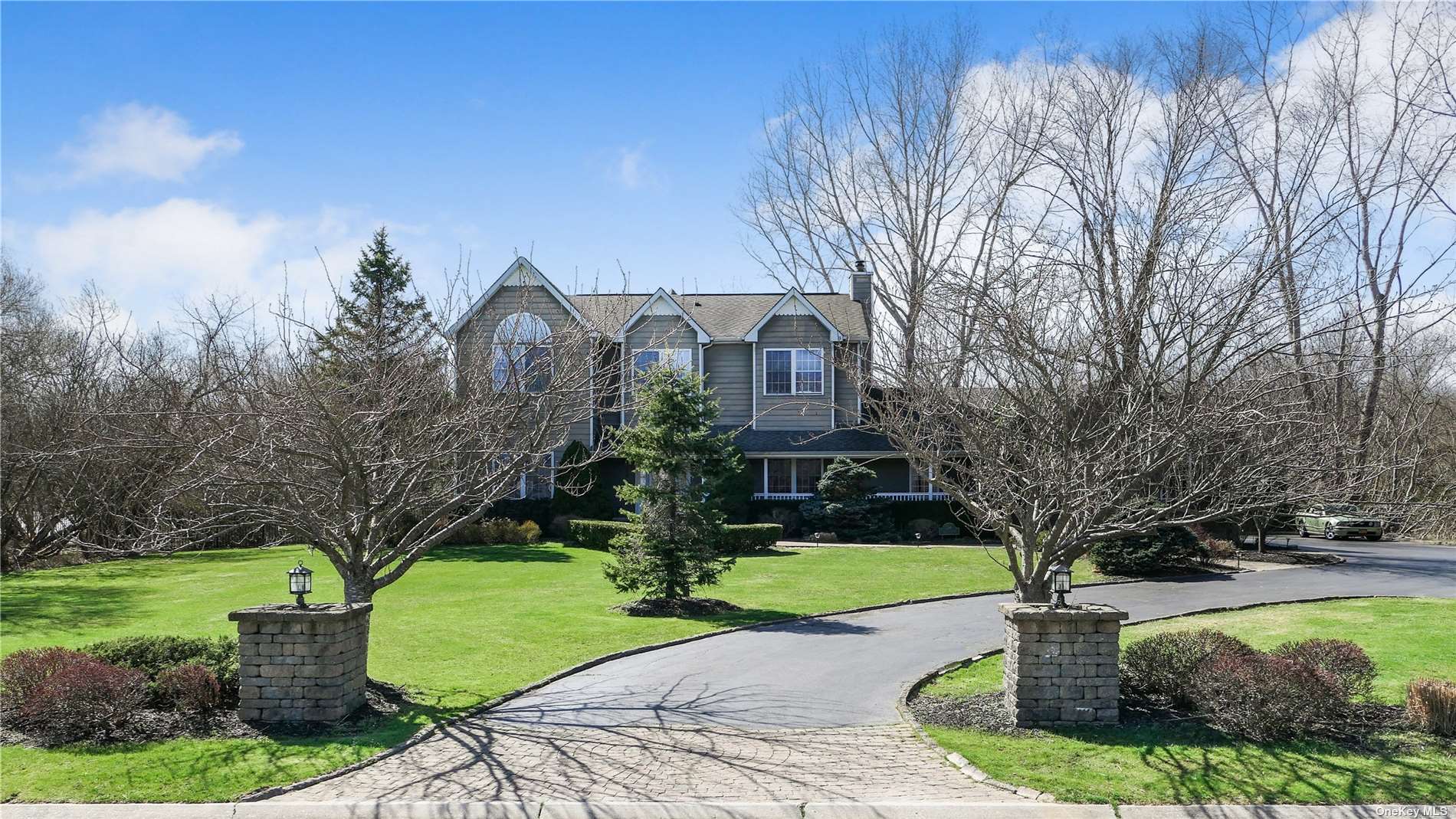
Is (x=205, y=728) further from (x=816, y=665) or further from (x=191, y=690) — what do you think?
(x=816, y=665)

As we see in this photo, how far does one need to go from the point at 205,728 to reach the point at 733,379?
24854mm

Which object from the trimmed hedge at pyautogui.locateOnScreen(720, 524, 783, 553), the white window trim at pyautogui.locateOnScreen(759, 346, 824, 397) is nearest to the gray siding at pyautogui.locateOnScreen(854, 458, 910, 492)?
the white window trim at pyautogui.locateOnScreen(759, 346, 824, 397)

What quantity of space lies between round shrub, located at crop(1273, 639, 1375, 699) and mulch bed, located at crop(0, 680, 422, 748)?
9457 mm

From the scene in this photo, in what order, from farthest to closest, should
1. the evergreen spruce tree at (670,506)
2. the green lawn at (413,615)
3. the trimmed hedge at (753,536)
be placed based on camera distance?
1. the trimmed hedge at (753,536)
2. the evergreen spruce tree at (670,506)
3. the green lawn at (413,615)

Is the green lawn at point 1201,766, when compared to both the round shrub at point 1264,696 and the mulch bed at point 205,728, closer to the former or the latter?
the round shrub at point 1264,696

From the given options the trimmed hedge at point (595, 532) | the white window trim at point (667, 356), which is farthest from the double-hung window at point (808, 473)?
the trimmed hedge at point (595, 532)

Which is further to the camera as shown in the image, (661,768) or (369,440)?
(369,440)

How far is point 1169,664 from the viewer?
1004cm

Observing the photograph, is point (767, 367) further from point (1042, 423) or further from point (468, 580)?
point (1042, 423)

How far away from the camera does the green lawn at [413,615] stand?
26.0 ft

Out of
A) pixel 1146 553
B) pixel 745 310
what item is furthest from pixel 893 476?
pixel 1146 553

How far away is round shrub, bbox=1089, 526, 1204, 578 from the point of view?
867 inches

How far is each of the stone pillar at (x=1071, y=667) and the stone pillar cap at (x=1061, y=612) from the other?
0.01 meters

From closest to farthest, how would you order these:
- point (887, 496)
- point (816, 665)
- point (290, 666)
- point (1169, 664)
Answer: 1. point (290, 666)
2. point (1169, 664)
3. point (816, 665)
4. point (887, 496)
